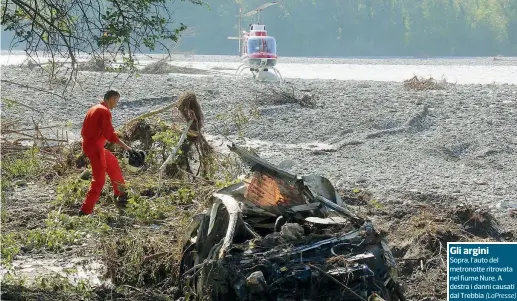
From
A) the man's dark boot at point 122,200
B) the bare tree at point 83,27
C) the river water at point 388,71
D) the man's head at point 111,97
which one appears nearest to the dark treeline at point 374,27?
the river water at point 388,71

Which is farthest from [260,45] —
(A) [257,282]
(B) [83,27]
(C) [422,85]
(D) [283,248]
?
(A) [257,282]

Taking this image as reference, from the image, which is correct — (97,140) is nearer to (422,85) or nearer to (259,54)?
(422,85)

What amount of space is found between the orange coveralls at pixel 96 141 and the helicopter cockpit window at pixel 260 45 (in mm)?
25484

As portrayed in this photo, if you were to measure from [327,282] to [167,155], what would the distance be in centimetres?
706

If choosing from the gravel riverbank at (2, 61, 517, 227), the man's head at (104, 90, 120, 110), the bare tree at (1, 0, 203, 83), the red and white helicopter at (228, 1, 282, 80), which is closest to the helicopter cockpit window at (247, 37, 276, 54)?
the red and white helicopter at (228, 1, 282, 80)

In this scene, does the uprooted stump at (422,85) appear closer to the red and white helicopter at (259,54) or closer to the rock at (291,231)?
the red and white helicopter at (259,54)

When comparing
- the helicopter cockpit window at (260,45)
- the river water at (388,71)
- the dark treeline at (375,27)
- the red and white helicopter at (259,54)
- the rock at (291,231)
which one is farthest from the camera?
the dark treeline at (375,27)

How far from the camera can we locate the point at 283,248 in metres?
6.12

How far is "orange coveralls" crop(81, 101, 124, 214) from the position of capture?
34.4ft

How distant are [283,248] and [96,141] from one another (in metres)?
5.09

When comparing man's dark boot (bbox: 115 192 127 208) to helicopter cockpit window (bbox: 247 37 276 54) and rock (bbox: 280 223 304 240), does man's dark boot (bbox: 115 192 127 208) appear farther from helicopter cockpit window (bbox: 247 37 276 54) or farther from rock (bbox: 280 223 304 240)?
helicopter cockpit window (bbox: 247 37 276 54)

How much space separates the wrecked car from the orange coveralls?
3733 millimetres

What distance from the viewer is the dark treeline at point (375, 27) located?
8450cm

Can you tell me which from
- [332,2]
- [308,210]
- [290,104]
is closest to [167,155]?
[308,210]
